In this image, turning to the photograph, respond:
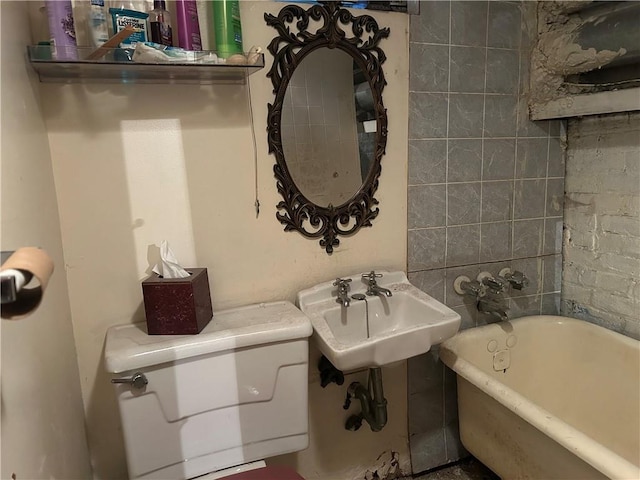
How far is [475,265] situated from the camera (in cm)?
198

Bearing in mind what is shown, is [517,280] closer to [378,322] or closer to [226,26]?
[378,322]

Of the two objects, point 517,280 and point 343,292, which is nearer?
point 343,292

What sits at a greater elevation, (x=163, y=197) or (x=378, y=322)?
(x=163, y=197)

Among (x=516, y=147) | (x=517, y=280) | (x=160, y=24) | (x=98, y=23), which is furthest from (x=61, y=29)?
(x=517, y=280)

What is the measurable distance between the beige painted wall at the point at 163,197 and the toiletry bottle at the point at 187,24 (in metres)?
0.15

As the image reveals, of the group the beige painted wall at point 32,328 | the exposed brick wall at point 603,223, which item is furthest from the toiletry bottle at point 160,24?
the exposed brick wall at point 603,223

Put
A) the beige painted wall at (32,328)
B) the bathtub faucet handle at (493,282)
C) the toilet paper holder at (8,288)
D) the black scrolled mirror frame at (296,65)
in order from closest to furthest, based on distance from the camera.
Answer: the toilet paper holder at (8,288) → the beige painted wall at (32,328) → the black scrolled mirror frame at (296,65) → the bathtub faucet handle at (493,282)

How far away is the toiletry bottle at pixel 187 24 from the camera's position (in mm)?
1335

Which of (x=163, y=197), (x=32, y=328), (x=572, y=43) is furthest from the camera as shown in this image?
(x=572, y=43)

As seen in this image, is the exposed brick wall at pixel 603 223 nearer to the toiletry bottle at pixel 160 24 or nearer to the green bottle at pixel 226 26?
the green bottle at pixel 226 26

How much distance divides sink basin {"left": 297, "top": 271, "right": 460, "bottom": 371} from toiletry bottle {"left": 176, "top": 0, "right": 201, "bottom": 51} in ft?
2.89

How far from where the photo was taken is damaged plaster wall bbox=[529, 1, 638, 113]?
1.69m

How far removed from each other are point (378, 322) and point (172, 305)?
757mm

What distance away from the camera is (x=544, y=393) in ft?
6.46
